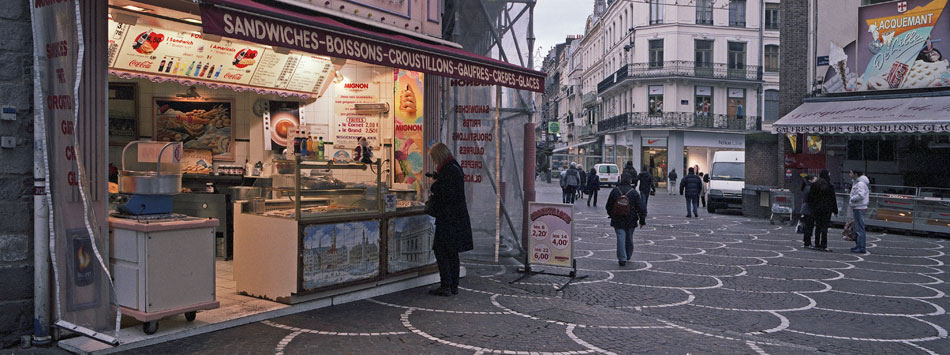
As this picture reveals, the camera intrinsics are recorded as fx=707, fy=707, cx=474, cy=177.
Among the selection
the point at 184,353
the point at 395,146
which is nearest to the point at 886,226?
the point at 395,146

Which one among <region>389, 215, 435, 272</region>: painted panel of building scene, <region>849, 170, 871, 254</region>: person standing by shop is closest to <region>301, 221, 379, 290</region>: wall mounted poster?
<region>389, 215, 435, 272</region>: painted panel of building scene

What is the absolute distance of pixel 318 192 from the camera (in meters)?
7.43

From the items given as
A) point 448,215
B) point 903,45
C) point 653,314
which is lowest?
point 653,314

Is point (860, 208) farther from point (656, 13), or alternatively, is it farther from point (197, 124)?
point (656, 13)

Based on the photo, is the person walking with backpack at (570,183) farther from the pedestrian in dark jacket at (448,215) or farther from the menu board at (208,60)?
the pedestrian in dark jacket at (448,215)

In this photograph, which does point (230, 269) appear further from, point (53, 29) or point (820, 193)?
point (820, 193)

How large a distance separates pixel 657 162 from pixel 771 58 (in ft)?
32.8

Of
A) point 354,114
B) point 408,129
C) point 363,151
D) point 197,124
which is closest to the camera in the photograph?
point 363,151

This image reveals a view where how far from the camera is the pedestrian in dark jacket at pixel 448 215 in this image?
26.6ft

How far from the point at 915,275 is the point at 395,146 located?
8.26 m

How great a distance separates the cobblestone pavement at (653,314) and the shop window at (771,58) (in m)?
36.7

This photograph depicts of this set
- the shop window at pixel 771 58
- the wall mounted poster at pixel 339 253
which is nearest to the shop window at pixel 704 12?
the shop window at pixel 771 58

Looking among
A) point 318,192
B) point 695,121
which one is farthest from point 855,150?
point 695,121

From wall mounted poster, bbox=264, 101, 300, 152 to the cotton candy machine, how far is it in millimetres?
4209
